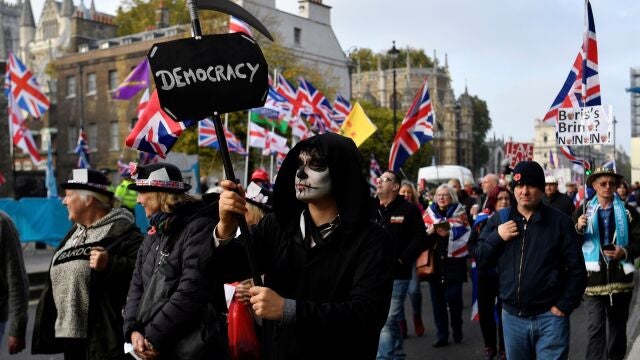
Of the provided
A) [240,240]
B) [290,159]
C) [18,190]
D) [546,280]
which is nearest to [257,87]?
[290,159]

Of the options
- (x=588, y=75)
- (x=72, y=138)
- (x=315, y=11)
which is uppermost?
(x=315, y=11)

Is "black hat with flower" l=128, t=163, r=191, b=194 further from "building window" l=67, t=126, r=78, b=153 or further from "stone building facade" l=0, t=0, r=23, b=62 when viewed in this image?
"stone building facade" l=0, t=0, r=23, b=62

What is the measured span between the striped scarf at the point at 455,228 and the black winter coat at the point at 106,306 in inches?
223

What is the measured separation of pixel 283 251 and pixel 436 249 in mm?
7453

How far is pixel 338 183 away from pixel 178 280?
5.52 feet

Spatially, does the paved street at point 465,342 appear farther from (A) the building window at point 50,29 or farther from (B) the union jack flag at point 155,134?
(A) the building window at point 50,29

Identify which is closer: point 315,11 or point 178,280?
point 178,280

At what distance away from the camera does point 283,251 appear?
3312 mm

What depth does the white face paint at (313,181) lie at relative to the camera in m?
3.32

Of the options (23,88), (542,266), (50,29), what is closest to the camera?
(542,266)

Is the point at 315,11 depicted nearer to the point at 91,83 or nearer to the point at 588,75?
the point at 91,83

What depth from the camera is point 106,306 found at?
5.35 meters

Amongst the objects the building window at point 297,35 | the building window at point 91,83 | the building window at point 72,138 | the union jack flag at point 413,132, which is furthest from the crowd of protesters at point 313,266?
the building window at point 297,35

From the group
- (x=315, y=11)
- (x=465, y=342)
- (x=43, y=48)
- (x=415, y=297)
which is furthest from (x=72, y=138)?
(x=43, y=48)
